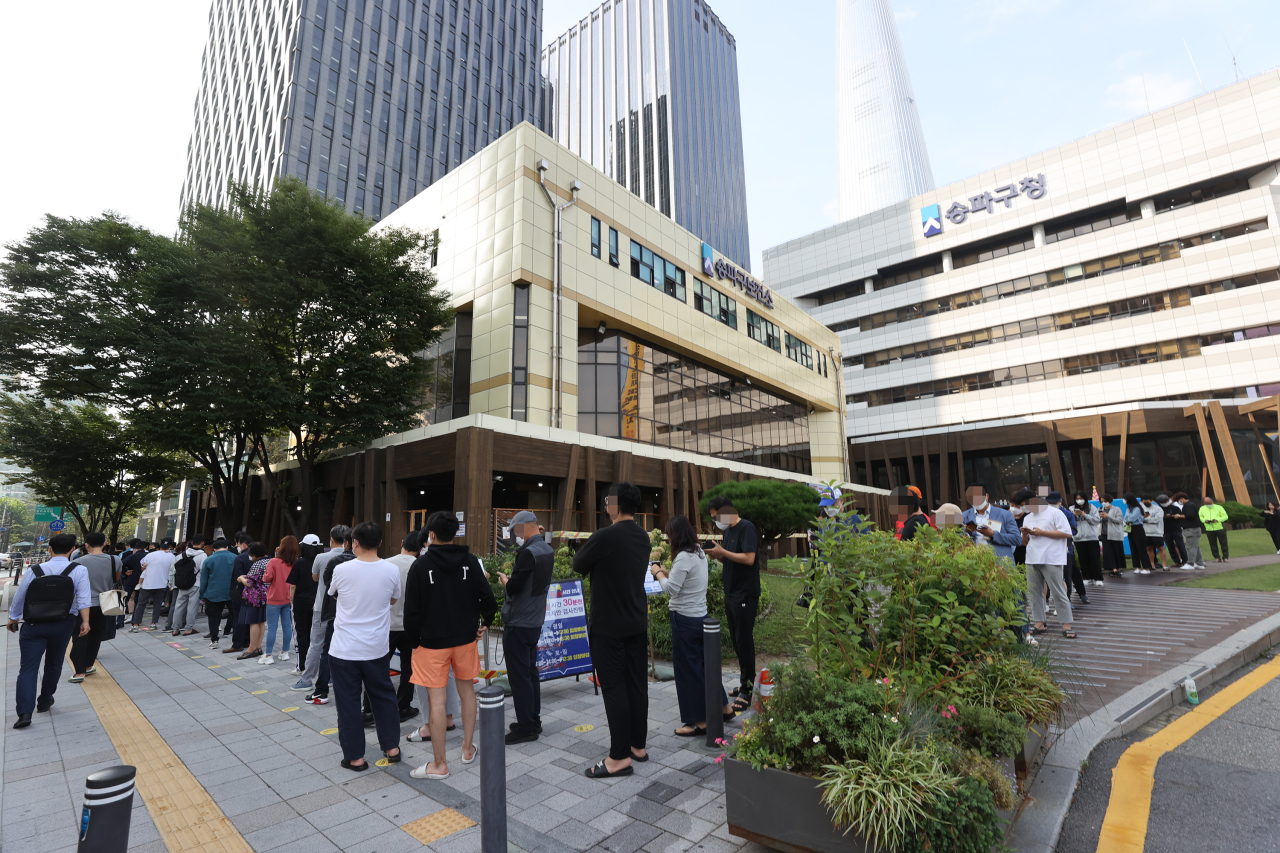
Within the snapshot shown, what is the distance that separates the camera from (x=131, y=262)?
20250 mm

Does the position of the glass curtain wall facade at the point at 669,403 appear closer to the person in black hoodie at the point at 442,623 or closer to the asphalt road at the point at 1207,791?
the person in black hoodie at the point at 442,623

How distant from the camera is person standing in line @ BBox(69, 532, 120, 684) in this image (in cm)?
835

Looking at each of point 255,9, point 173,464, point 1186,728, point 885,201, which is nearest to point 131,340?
point 173,464

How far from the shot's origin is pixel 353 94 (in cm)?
5756

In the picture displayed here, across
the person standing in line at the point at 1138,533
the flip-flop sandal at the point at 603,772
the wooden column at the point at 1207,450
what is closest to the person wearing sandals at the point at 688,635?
the flip-flop sandal at the point at 603,772

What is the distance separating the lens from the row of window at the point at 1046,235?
41531mm

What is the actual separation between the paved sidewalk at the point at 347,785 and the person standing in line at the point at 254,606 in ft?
9.57

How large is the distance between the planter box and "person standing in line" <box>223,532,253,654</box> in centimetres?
1037

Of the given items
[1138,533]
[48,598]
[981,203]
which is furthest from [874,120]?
[48,598]

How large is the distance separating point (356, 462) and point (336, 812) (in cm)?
2064

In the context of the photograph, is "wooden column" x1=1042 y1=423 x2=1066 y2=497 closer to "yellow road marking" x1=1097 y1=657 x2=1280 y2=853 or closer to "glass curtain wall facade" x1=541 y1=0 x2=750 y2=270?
"yellow road marking" x1=1097 y1=657 x2=1280 y2=853

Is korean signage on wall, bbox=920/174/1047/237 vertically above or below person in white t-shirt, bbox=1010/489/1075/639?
above

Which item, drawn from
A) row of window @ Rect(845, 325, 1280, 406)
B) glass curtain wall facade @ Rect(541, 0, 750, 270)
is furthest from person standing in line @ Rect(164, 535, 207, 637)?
glass curtain wall facade @ Rect(541, 0, 750, 270)

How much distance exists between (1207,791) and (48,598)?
418 inches
